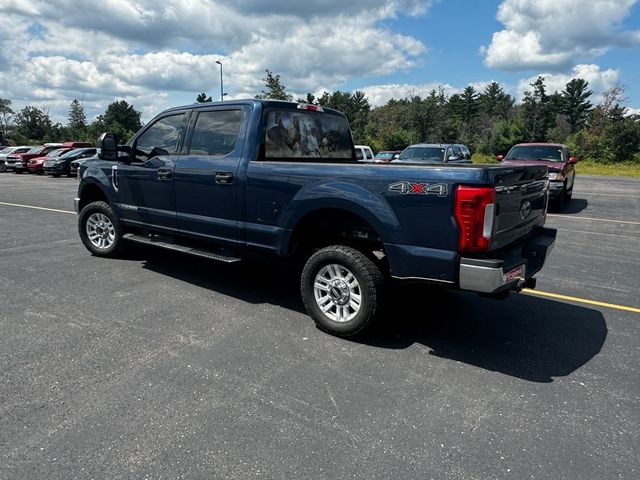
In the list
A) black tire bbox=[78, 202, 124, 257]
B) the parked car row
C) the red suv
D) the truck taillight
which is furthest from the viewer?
the parked car row

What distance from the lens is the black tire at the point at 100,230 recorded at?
6.34 m

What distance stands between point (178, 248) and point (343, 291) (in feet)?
7.30

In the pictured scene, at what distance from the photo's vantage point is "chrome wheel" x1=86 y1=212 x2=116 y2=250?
6.54 meters

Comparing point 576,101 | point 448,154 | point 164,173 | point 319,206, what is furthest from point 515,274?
point 576,101

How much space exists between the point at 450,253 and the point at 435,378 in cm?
92

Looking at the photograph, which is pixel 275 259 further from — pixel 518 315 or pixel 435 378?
pixel 518 315

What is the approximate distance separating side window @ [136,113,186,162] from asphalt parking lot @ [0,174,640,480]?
1.54 metres

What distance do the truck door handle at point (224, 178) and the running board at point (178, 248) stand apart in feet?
2.58

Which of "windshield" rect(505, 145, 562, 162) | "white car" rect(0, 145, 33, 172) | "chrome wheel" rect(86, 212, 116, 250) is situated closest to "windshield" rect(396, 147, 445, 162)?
"windshield" rect(505, 145, 562, 162)

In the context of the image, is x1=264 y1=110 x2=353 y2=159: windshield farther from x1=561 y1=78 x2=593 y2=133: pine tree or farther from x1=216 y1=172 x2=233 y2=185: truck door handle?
x1=561 y1=78 x2=593 y2=133: pine tree

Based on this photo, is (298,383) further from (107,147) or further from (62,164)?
(62,164)

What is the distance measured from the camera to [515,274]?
359 cm

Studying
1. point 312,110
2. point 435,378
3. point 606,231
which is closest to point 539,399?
point 435,378

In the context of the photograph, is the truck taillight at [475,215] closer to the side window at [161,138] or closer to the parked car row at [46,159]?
the side window at [161,138]
